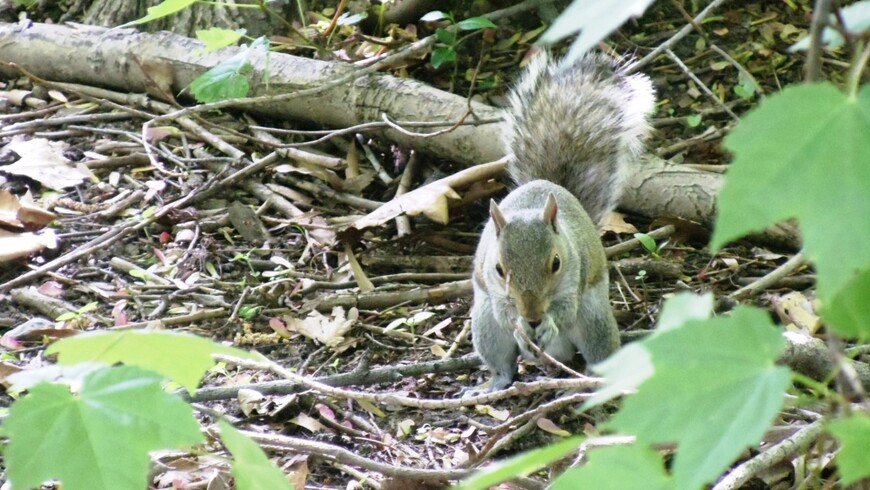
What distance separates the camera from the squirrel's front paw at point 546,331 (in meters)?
2.40

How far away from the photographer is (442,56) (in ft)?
11.1

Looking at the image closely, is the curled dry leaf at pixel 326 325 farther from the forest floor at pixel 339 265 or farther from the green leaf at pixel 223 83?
the green leaf at pixel 223 83

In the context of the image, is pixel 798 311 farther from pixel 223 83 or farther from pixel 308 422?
pixel 223 83

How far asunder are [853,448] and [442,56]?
9.82ft

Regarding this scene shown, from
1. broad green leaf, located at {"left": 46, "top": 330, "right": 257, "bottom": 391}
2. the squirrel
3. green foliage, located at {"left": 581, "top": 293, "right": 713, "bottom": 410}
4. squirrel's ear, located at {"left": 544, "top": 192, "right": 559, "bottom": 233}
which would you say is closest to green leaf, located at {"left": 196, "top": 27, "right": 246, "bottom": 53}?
the squirrel

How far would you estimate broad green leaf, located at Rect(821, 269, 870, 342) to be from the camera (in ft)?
1.98

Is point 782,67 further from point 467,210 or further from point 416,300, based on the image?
point 416,300

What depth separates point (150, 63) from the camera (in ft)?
12.0

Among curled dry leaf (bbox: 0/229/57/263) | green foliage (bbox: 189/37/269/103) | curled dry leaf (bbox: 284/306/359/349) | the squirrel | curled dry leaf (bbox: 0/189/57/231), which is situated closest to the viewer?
the squirrel

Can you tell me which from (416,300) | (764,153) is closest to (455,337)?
(416,300)

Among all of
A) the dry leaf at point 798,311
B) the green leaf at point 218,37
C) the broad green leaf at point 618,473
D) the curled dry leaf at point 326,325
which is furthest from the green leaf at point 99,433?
the dry leaf at point 798,311

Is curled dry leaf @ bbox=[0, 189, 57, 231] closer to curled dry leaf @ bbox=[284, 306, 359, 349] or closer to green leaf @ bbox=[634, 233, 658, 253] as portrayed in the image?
curled dry leaf @ bbox=[284, 306, 359, 349]

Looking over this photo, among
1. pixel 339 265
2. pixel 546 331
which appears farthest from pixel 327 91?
pixel 546 331

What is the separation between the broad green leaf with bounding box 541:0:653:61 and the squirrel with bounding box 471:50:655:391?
1.58 metres
